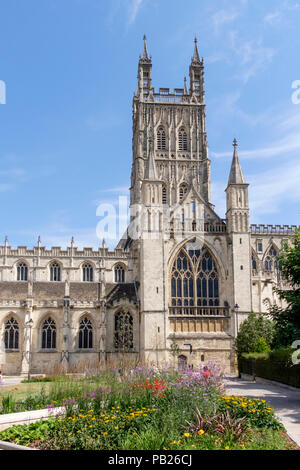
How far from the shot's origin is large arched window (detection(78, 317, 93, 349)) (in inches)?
1666

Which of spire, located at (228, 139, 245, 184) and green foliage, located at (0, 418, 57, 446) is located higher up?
spire, located at (228, 139, 245, 184)

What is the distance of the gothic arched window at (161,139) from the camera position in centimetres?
6475

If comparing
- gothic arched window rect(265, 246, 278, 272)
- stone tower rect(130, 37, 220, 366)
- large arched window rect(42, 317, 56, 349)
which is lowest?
large arched window rect(42, 317, 56, 349)

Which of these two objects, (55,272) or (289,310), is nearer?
(289,310)

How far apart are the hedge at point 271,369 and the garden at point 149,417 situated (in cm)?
1099

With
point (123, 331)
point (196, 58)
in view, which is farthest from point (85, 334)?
point (196, 58)

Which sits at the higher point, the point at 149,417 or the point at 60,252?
the point at 60,252

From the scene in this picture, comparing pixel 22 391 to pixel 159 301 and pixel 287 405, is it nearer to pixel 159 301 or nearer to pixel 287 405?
pixel 287 405

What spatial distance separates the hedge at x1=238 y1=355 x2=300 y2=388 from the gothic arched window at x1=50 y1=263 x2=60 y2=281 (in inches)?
1214

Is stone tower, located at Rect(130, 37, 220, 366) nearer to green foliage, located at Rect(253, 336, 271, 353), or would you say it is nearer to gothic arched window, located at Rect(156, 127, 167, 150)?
gothic arched window, located at Rect(156, 127, 167, 150)

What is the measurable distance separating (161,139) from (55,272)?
2264cm

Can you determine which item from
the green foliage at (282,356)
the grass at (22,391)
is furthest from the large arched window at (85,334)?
the grass at (22,391)

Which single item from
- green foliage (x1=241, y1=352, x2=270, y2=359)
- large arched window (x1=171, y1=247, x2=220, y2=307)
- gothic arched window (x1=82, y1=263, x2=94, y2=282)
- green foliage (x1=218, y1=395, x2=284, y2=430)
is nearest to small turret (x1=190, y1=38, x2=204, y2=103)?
gothic arched window (x1=82, y1=263, x2=94, y2=282)

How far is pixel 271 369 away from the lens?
2877 centimetres
